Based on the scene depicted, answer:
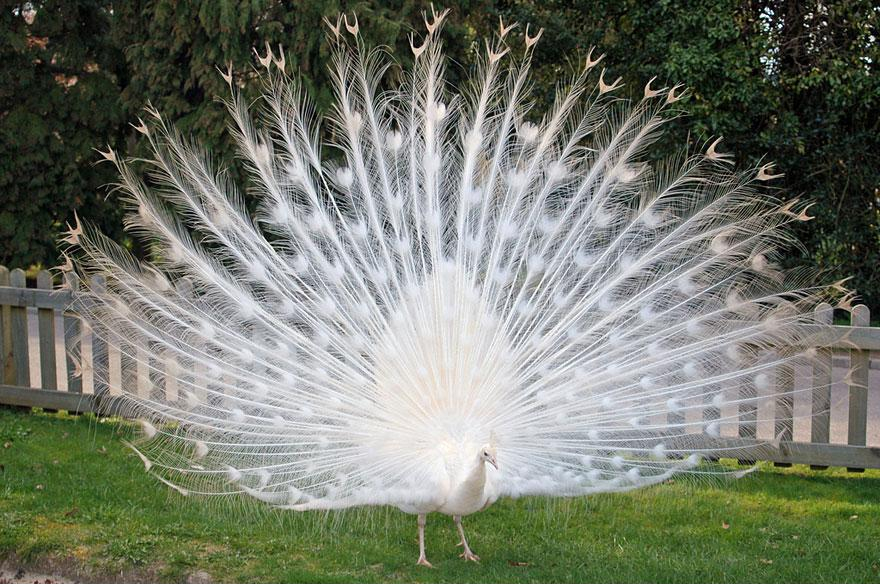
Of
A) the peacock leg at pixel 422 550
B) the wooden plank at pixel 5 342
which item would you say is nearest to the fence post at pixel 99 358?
the wooden plank at pixel 5 342

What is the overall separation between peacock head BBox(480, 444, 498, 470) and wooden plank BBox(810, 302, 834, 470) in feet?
8.56

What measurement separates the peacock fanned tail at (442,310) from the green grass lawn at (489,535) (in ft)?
1.34

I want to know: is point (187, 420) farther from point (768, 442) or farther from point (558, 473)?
point (768, 442)

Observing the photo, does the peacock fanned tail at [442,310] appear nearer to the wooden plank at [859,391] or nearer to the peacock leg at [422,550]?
the peacock leg at [422,550]

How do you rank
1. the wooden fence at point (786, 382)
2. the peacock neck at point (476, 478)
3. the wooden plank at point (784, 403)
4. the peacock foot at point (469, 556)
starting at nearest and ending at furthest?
1. the peacock neck at point (476, 478)
2. the peacock foot at point (469, 556)
3. the wooden plank at point (784, 403)
4. the wooden fence at point (786, 382)

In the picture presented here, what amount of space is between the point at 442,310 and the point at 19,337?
464 centimetres

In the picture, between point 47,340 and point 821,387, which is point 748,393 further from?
point 47,340

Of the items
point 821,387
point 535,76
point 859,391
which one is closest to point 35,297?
point 821,387

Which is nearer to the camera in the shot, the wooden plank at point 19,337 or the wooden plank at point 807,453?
the wooden plank at point 807,453

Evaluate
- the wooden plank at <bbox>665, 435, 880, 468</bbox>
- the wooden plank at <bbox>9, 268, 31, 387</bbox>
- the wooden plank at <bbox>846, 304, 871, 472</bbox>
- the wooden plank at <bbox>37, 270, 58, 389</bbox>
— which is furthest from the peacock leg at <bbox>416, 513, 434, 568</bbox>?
the wooden plank at <bbox>9, 268, 31, 387</bbox>

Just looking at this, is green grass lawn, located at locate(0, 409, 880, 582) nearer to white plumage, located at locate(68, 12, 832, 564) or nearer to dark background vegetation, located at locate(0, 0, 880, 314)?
white plumage, located at locate(68, 12, 832, 564)

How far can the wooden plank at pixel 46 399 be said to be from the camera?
7.76 meters

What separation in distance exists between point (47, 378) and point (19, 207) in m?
7.44

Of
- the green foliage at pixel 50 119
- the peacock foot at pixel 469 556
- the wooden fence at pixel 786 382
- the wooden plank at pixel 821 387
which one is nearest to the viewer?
the peacock foot at pixel 469 556
